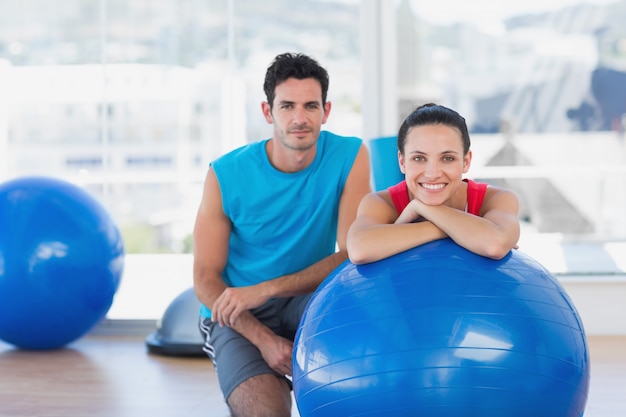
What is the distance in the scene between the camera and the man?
2637 millimetres

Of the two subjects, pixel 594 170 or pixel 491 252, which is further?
pixel 594 170

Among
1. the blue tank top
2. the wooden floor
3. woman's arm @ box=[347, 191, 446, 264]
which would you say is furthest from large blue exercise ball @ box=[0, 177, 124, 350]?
woman's arm @ box=[347, 191, 446, 264]

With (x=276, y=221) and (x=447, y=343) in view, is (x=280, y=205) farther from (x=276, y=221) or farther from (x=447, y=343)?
(x=447, y=343)

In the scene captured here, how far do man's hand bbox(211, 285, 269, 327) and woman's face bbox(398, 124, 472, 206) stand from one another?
669mm

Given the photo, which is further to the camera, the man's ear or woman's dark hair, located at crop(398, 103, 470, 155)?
the man's ear

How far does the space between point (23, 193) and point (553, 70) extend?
253 centimetres

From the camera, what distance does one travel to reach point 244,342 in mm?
2684

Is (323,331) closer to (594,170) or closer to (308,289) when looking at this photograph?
(308,289)

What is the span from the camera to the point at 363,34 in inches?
170

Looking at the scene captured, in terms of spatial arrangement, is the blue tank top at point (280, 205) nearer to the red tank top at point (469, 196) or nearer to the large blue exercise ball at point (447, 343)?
the red tank top at point (469, 196)

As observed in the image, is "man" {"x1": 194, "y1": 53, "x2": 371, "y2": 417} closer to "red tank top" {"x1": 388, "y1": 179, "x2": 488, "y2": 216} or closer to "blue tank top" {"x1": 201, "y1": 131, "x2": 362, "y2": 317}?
"blue tank top" {"x1": 201, "y1": 131, "x2": 362, "y2": 317}

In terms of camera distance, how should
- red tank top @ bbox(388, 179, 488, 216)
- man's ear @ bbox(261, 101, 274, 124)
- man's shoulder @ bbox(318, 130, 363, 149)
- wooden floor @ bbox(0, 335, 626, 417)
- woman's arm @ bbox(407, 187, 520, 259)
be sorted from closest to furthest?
woman's arm @ bbox(407, 187, 520, 259) < red tank top @ bbox(388, 179, 488, 216) < man's ear @ bbox(261, 101, 274, 124) < man's shoulder @ bbox(318, 130, 363, 149) < wooden floor @ bbox(0, 335, 626, 417)

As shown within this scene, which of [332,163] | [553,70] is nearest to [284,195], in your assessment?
[332,163]

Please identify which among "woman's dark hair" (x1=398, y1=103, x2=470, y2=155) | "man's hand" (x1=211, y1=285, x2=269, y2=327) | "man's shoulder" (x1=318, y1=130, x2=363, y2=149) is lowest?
"man's hand" (x1=211, y1=285, x2=269, y2=327)
